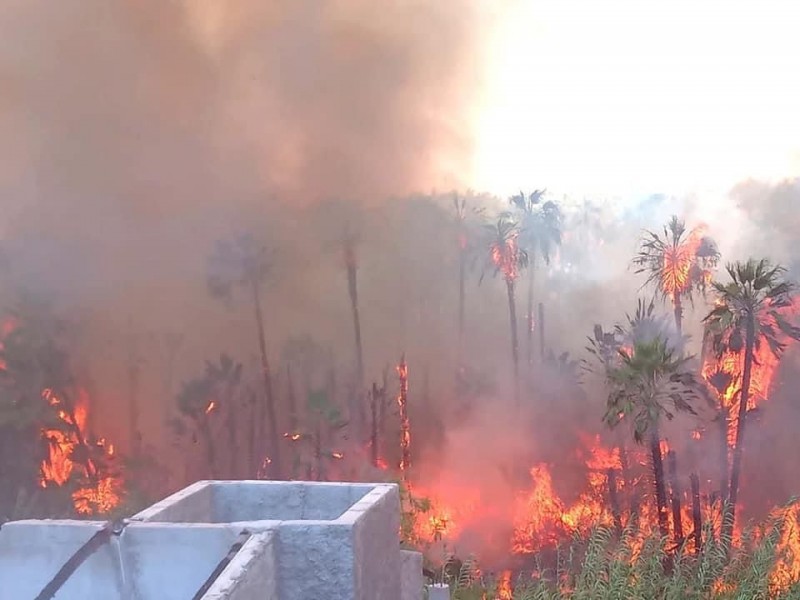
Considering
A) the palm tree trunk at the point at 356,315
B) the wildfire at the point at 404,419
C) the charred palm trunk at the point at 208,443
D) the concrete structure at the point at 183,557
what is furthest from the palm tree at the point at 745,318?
the concrete structure at the point at 183,557

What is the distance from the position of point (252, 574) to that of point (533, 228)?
28.5 metres

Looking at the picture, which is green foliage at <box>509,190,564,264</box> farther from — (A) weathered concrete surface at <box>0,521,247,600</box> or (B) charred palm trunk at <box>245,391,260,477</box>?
(A) weathered concrete surface at <box>0,521,247,600</box>

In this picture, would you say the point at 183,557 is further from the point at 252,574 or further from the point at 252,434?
the point at 252,434

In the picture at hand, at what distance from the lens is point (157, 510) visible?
589 centimetres

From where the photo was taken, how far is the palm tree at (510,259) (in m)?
32.1

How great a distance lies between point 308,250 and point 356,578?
26321mm

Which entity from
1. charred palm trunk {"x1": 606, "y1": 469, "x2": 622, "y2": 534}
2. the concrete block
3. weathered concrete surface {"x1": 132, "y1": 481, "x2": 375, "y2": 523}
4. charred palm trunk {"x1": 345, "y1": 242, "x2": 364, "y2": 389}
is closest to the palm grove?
charred palm trunk {"x1": 345, "y1": 242, "x2": 364, "y2": 389}

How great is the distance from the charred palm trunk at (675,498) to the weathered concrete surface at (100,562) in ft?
59.8

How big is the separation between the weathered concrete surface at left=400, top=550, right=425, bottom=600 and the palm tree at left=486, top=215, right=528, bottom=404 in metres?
24.6

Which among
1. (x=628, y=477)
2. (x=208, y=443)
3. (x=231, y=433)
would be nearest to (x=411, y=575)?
(x=208, y=443)

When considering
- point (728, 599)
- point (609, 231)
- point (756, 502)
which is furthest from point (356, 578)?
point (609, 231)

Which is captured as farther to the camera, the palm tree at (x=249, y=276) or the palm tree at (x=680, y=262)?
the palm tree at (x=680, y=262)

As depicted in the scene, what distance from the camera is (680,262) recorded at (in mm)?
30625

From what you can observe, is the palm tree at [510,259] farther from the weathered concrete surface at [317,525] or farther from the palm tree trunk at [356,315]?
the weathered concrete surface at [317,525]
